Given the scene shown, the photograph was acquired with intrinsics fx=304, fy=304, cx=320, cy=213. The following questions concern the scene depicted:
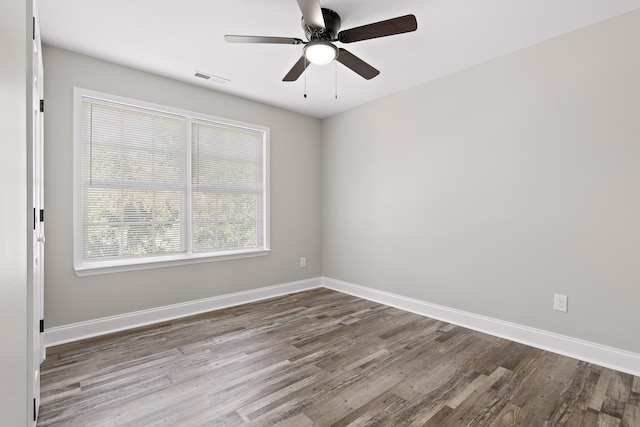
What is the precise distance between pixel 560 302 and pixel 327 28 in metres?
2.92

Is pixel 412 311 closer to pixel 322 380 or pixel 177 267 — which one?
pixel 322 380

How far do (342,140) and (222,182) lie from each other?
6.01 feet

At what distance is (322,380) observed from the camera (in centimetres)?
215

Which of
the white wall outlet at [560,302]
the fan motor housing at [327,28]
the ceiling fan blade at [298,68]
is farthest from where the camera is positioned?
the white wall outlet at [560,302]

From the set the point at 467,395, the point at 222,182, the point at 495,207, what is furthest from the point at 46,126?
the point at 495,207

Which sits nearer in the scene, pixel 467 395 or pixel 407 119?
pixel 467 395

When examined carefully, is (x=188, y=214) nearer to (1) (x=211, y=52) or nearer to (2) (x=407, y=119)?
(1) (x=211, y=52)

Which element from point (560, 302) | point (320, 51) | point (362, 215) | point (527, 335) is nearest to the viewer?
point (320, 51)

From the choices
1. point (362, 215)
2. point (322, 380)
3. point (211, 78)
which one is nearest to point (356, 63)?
point (211, 78)

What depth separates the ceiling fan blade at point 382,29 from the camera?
1.90 m

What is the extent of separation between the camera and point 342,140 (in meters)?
4.48

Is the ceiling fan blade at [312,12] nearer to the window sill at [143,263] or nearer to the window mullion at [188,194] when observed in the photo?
the window mullion at [188,194]

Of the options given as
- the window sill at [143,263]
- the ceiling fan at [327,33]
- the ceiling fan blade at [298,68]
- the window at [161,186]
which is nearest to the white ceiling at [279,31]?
the ceiling fan at [327,33]

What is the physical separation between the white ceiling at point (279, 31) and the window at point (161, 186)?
0.55 m
